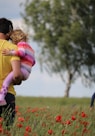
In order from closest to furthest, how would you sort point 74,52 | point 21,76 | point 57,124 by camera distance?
1. point 21,76
2. point 57,124
3. point 74,52

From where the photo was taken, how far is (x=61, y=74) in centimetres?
5422

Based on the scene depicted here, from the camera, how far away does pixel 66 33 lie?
51875mm

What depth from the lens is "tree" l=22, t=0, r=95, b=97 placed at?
173ft

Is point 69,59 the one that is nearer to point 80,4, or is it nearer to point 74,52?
point 74,52

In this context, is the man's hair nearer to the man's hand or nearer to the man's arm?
the man's hand

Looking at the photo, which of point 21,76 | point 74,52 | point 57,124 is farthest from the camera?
point 74,52

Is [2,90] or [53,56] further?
[53,56]

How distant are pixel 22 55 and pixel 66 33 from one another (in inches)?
1756

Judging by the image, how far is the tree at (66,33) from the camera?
52781 mm

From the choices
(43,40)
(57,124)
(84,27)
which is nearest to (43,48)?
(43,40)

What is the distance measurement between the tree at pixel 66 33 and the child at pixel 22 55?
44429 millimetres

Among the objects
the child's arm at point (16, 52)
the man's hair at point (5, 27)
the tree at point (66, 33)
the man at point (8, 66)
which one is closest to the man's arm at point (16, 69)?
the man at point (8, 66)

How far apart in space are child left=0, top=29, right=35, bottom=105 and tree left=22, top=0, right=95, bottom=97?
1749 inches

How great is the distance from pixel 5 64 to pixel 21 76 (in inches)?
10.1
